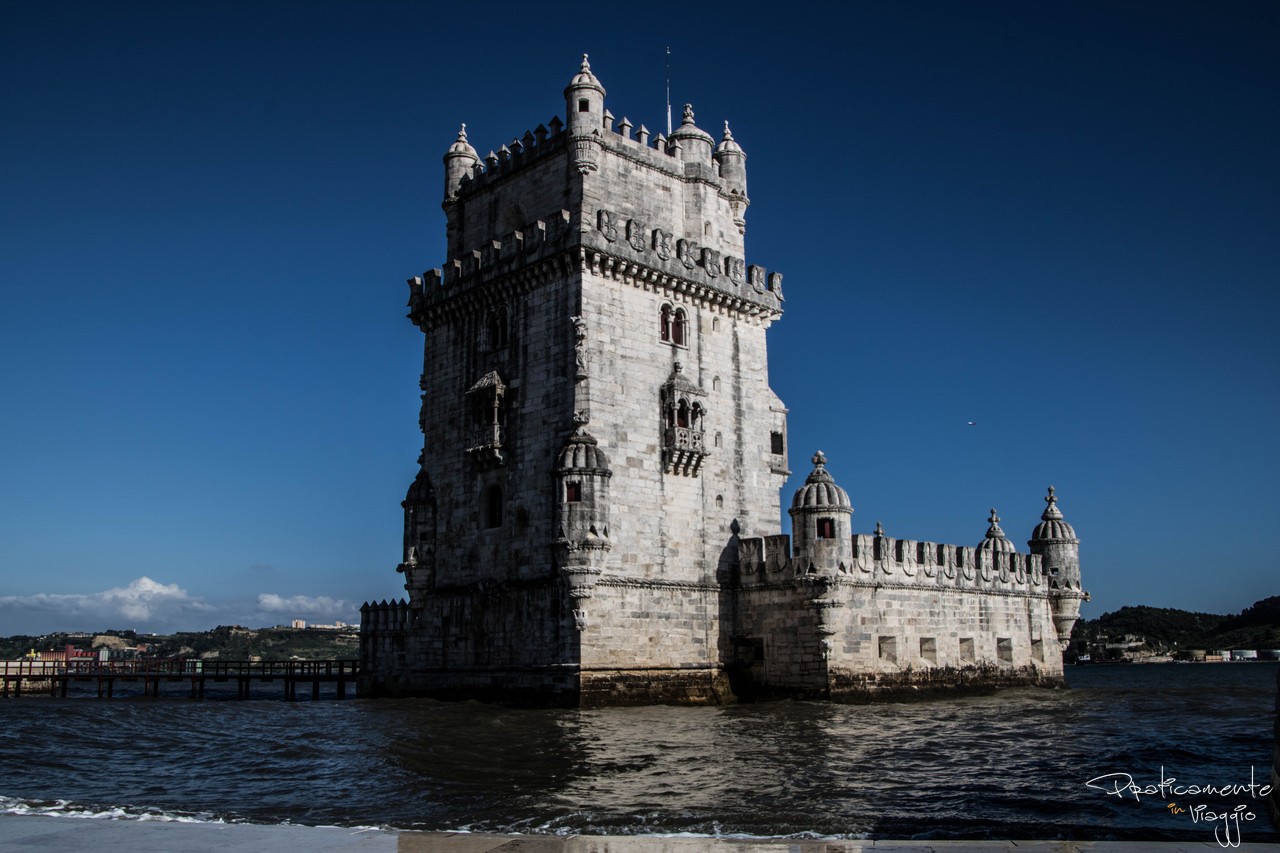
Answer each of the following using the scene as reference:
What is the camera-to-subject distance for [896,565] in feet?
123

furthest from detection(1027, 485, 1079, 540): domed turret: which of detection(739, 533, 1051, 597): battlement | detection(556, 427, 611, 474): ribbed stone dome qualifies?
detection(556, 427, 611, 474): ribbed stone dome

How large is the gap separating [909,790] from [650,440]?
746 inches

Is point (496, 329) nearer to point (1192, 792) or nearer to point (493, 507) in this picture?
point (493, 507)

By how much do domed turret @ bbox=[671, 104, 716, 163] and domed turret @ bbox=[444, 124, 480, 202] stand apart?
8.20 metres

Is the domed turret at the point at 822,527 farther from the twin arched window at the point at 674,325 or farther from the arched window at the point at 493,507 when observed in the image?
the arched window at the point at 493,507

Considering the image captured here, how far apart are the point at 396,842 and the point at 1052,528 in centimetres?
4069

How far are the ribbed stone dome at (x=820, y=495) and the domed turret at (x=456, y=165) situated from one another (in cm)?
1792

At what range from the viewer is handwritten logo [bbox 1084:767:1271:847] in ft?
51.6

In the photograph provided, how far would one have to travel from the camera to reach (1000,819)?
1558cm

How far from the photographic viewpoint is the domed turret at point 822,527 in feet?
113

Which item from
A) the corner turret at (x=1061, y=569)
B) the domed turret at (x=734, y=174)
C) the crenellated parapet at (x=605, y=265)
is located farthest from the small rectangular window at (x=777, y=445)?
the corner turret at (x=1061, y=569)

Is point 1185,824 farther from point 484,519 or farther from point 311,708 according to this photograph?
point 311,708

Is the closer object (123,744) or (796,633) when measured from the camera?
(123,744)

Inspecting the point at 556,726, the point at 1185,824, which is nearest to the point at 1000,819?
the point at 1185,824
